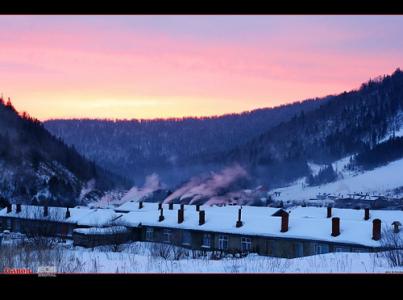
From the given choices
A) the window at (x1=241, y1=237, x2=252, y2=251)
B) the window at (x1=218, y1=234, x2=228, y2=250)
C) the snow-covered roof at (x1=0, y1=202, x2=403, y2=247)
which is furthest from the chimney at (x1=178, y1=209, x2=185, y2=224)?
the window at (x1=241, y1=237, x2=252, y2=251)

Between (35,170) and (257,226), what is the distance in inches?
699

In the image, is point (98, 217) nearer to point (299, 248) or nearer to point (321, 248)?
point (299, 248)

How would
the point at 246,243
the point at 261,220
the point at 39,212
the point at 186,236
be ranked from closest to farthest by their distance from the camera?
1. the point at 39,212
2. the point at 246,243
3. the point at 261,220
4. the point at 186,236

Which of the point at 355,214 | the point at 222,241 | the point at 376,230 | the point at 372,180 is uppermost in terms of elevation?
the point at 372,180

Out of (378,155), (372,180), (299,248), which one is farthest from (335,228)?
(378,155)

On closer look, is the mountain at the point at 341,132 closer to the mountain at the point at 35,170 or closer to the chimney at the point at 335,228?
the mountain at the point at 35,170

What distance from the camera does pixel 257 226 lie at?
2538cm

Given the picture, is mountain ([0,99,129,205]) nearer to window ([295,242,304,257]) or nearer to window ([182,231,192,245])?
window ([295,242,304,257])

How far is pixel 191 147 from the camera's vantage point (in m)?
6.52

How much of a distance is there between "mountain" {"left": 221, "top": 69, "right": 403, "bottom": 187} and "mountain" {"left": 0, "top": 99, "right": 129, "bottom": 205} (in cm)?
201

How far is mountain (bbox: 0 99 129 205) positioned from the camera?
706 centimetres
